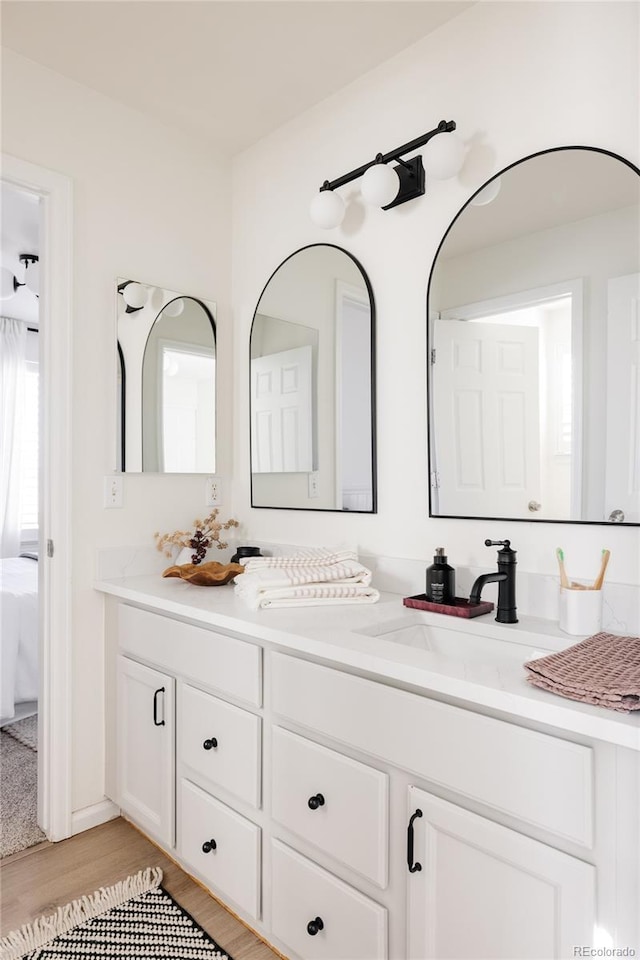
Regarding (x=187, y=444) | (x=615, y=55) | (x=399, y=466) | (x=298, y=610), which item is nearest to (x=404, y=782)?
(x=298, y=610)

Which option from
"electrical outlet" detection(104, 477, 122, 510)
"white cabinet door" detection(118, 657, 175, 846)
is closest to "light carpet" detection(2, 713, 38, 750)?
"white cabinet door" detection(118, 657, 175, 846)

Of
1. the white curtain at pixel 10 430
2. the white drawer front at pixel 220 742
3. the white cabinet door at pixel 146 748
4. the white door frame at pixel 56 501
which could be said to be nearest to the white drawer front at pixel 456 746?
the white drawer front at pixel 220 742

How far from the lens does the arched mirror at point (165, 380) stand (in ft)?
7.25

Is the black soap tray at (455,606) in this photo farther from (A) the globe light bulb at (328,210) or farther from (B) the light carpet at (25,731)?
(B) the light carpet at (25,731)

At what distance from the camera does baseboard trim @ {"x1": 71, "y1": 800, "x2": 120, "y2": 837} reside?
2055 mm

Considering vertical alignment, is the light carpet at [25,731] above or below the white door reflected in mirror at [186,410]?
below

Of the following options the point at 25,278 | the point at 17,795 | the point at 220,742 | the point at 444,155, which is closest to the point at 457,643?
the point at 220,742

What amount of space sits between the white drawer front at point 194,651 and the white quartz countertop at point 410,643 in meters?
0.04

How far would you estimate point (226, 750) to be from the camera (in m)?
1.61

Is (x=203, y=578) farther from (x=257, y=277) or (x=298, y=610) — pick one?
(x=257, y=277)

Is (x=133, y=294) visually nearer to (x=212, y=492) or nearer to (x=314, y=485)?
(x=212, y=492)

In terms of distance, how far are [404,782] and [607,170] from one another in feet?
4.71

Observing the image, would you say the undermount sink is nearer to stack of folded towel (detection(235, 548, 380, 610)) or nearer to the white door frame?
stack of folded towel (detection(235, 548, 380, 610))

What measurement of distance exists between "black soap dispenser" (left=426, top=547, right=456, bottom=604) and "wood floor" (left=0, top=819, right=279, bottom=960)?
0.97 meters
